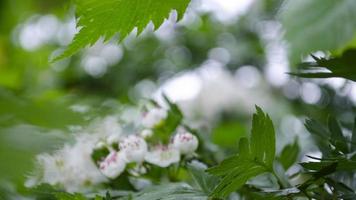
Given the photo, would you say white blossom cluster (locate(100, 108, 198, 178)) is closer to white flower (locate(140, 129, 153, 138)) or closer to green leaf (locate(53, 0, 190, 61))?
white flower (locate(140, 129, 153, 138))

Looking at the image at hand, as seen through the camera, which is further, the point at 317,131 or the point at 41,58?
the point at 41,58

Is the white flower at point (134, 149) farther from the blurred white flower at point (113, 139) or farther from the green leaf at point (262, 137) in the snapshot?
the green leaf at point (262, 137)

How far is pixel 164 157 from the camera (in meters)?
0.43

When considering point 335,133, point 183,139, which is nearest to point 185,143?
point 183,139

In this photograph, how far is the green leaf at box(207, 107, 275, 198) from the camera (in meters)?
0.31

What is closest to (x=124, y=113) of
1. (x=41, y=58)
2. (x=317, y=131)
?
(x=317, y=131)

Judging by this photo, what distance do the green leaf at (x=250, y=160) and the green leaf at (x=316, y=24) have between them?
6 cm

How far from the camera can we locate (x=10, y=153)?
18cm

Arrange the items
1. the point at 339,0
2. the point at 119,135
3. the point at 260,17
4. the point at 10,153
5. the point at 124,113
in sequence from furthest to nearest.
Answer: the point at 260,17 → the point at 124,113 → the point at 119,135 → the point at 339,0 → the point at 10,153

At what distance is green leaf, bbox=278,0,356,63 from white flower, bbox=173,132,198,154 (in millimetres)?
164

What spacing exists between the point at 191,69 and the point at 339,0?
104 cm

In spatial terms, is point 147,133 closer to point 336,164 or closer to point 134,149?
point 134,149

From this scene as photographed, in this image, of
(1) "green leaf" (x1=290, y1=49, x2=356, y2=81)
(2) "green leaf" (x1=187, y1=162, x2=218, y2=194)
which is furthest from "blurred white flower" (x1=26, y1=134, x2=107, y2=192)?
(1) "green leaf" (x1=290, y1=49, x2=356, y2=81)

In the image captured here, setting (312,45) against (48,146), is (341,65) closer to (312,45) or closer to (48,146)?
(312,45)
